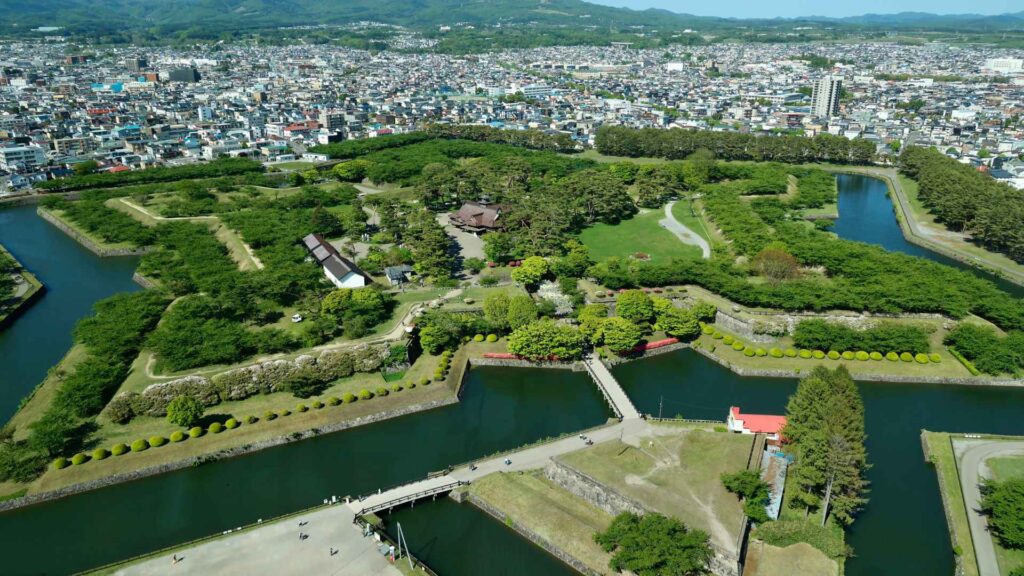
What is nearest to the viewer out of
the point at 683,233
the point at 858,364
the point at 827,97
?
the point at 858,364

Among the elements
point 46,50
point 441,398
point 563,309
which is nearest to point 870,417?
point 563,309

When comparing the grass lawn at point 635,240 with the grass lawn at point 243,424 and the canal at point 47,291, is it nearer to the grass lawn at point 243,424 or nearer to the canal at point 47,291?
the grass lawn at point 243,424

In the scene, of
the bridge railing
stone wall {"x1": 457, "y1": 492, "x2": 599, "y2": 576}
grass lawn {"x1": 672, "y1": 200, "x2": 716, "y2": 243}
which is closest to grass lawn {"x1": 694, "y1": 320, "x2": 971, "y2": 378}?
stone wall {"x1": 457, "y1": 492, "x2": 599, "y2": 576}

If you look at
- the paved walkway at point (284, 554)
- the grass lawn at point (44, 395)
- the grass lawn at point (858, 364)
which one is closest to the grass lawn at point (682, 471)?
the paved walkway at point (284, 554)

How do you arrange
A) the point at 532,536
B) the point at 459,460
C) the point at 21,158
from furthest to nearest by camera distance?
the point at 21,158 < the point at 459,460 < the point at 532,536

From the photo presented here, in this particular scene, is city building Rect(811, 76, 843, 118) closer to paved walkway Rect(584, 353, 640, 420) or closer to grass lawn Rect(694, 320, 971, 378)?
grass lawn Rect(694, 320, 971, 378)

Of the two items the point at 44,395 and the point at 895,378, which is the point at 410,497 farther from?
the point at 895,378

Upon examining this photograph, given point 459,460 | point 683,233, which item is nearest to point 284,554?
point 459,460
